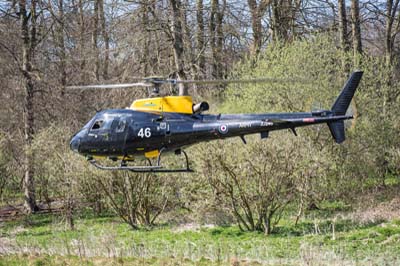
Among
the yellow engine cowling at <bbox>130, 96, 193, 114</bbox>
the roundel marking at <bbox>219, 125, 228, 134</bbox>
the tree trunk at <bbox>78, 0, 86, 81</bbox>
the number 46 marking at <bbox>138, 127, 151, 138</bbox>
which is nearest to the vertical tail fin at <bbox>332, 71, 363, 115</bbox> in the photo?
the roundel marking at <bbox>219, 125, 228, 134</bbox>

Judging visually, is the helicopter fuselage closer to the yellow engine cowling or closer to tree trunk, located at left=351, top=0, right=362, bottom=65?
the yellow engine cowling

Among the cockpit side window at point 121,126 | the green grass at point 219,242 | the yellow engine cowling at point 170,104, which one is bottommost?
the green grass at point 219,242

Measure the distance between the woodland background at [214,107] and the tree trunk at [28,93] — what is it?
5 cm

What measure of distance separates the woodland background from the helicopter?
459 centimetres

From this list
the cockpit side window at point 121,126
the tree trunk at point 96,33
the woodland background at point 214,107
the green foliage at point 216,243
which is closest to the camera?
the cockpit side window at point 121,126

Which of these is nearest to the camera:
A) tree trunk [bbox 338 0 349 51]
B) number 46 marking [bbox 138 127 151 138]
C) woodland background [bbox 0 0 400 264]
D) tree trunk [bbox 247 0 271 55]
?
number 46 marking [bbox 138 127 151 138]

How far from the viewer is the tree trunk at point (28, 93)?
72.4ft

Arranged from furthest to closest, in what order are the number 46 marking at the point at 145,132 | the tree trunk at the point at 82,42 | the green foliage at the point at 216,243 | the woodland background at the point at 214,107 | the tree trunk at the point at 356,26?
1. the tree trunk at the point at 82,42
2. the tree trunk at the point at 356,26
3. the woodland background at the point at 214,107
4. the green foliage at the point at 216,243
5. the number 46 marking at the point at 145,132

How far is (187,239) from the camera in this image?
15.1 m

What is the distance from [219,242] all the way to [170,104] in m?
4.82

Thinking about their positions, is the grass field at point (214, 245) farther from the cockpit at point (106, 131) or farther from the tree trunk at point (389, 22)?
the tree trunk at point (389, 22)

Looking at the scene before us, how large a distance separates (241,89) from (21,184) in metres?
11.0

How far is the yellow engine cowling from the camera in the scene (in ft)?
36.7

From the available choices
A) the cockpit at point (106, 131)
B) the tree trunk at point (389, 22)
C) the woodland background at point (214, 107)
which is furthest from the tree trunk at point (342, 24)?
the cockpit at point (106, 131)
